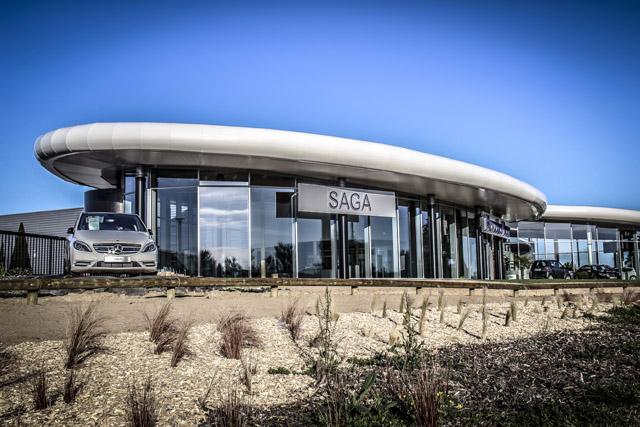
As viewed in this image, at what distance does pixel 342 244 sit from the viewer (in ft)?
66.6

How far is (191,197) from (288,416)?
554 inches

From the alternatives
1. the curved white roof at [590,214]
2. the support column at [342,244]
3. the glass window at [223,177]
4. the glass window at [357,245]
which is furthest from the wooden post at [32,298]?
the curved white roof at [590,214]

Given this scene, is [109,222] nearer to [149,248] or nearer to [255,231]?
[149,248]

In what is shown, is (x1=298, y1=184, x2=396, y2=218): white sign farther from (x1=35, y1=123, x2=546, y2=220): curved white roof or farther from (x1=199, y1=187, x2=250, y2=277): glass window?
(x1=199, y1=187, x2=250, y2=277): glass window

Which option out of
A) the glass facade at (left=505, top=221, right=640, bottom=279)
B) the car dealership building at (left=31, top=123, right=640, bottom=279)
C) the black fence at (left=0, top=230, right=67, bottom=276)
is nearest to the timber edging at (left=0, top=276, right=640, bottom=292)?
the car dealership building at (left=31, top=123, right=640, bottom=279)

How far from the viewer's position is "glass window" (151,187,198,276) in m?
18.0

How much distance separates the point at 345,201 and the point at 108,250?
32.9 ft

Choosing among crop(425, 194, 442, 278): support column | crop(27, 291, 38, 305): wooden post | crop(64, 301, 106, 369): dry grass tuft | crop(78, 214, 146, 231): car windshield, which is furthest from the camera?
crop(425, 194, 442, 278): support column

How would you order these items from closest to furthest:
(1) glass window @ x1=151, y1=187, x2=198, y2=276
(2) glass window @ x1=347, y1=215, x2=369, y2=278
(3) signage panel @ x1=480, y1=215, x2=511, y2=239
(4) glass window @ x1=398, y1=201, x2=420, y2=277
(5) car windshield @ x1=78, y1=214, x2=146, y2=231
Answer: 1. (5) car windshield @ x1=78, y1=214, x2=146, y2=231
2. (1) glass window @ x1=151, y1=187, x2=198, y2=276
3. (2) glass window @ x1=347, y1=215, x2=369, y2=278
4. (4) glass window @ x1=398, y1=201, x2=420, y2=277
5. (3) signage panel @ x1=480, y1=215, x2=511, y2=239

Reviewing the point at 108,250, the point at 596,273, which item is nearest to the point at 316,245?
the point at 108,250

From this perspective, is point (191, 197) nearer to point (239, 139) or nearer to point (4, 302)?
point (239, 139)

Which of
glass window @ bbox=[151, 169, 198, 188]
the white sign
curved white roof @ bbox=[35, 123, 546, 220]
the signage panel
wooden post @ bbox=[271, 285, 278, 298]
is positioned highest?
curved white roof @ bbox=[35, 123, 546, 220]

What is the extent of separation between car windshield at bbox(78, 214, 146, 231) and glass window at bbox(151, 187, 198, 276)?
162 inches

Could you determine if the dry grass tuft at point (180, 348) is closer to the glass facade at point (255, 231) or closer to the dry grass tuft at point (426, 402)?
the dry grass tuft at point (426, 402)
